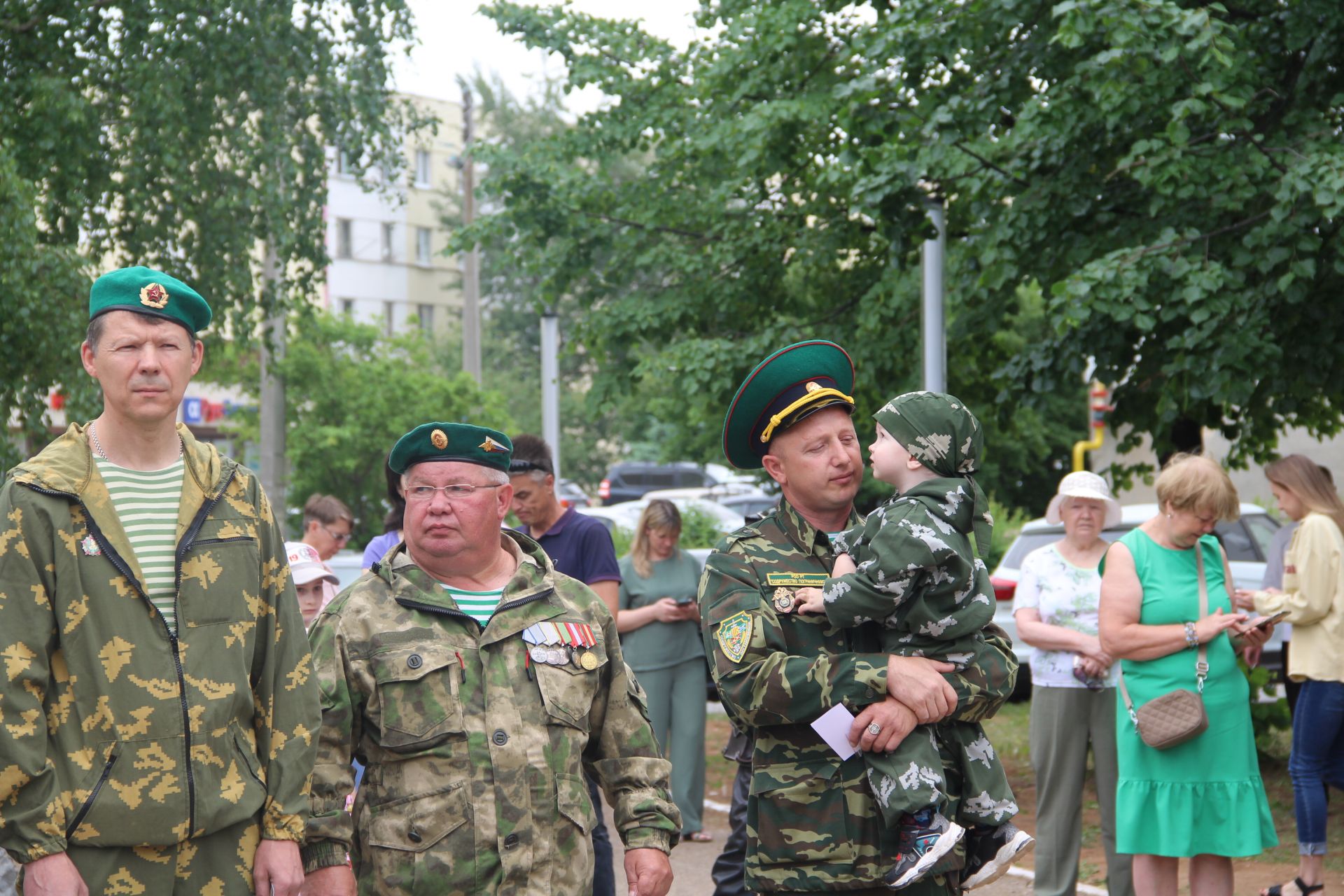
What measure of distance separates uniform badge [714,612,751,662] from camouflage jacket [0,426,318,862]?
94 cm

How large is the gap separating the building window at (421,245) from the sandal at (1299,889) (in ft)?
185

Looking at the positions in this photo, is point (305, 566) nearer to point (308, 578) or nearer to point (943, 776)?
point (308, 578)

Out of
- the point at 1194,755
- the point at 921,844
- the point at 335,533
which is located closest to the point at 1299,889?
the point at 1194,755

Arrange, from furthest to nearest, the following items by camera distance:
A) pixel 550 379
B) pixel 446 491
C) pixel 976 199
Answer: pixel 550 379 < pixel 976 199 < pixel 446 491

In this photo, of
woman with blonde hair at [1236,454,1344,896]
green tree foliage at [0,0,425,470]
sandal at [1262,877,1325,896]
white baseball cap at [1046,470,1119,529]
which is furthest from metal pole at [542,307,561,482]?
sandal at [1262,877,1325,896]

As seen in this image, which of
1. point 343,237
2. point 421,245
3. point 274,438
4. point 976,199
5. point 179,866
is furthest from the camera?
point 421,245

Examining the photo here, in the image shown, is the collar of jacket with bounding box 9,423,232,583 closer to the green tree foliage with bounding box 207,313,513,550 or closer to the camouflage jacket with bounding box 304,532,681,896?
the camouflage jacket with bounding box 304,532,681,896

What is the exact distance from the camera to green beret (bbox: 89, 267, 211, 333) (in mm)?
3025

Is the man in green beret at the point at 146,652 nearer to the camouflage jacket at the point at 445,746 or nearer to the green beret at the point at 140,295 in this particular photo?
the green beret at the point at 140,295

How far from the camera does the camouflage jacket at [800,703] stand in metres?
3.21

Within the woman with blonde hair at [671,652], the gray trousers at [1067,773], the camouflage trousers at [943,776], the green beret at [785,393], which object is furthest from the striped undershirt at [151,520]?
the woman with blonde hair at [671,652]

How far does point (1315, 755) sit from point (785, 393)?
4258mm

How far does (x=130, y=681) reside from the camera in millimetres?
2855

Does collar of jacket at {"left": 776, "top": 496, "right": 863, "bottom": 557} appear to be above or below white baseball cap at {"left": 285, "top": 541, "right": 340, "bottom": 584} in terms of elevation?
above
